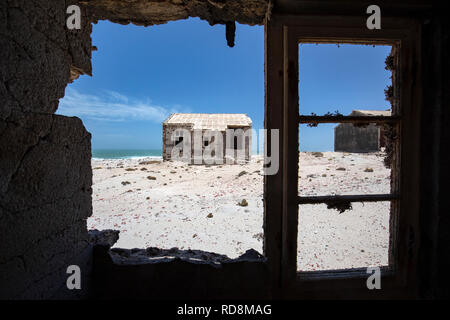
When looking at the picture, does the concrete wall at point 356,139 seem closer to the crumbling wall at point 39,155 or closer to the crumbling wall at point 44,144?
the crumbling wall at point 44,144

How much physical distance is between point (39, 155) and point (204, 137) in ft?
43.5

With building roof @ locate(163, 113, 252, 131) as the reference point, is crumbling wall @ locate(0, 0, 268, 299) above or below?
below

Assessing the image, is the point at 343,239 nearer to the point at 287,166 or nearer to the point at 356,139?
the point at 287,166

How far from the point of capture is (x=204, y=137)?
1412 centimetres

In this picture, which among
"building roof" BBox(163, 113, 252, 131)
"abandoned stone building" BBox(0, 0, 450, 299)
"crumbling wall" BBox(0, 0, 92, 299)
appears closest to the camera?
"crumbling wall" BBox(0, 0, 92, 299)

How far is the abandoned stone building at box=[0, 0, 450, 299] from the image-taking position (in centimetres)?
122

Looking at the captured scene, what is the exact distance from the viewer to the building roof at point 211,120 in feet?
46.5

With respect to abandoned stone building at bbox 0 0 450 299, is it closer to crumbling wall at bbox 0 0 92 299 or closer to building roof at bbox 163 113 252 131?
crumbling wall at bbox 0 0 92 299

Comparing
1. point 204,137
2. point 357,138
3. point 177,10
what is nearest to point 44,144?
point 177,10

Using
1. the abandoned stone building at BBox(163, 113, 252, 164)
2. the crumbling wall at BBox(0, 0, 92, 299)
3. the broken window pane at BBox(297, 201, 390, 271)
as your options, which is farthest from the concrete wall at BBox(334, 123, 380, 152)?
the crumbling wall at BBox(0, 0, 92, 299)

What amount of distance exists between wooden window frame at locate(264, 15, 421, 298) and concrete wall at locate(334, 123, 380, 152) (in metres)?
16.2

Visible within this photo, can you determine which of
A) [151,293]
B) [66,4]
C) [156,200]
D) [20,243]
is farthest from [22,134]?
[156,200]
